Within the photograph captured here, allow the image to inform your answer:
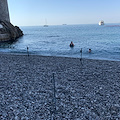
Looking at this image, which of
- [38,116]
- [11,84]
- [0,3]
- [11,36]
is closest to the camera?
[38,116]

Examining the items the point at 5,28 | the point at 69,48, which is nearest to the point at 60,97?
the point at 69,48

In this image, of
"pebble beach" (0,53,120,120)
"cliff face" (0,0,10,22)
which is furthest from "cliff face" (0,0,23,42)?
"pebble beach" (0,53,120,120)

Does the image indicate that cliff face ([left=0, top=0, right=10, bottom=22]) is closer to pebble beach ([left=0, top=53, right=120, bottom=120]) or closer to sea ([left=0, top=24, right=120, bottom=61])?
sea ([left=0, top=24, right=120, bottom=61])

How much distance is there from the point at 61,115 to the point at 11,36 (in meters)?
53.3

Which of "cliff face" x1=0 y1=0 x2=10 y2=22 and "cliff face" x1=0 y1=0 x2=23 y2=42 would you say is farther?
"cliff face" x1=0 y1=0 x2=10 y2=22

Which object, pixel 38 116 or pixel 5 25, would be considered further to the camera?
pixel 5 25

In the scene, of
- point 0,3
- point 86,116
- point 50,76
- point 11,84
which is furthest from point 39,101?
point 0,3

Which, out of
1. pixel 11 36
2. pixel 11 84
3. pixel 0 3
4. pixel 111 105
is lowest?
pixel 111 105

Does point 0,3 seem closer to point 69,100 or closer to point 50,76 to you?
point 50,76

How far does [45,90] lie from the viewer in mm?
8562

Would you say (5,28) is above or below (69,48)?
above

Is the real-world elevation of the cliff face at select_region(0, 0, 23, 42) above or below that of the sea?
above

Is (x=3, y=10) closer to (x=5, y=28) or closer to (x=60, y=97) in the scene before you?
(x=5, y=28)

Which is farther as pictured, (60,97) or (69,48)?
(69,48)
